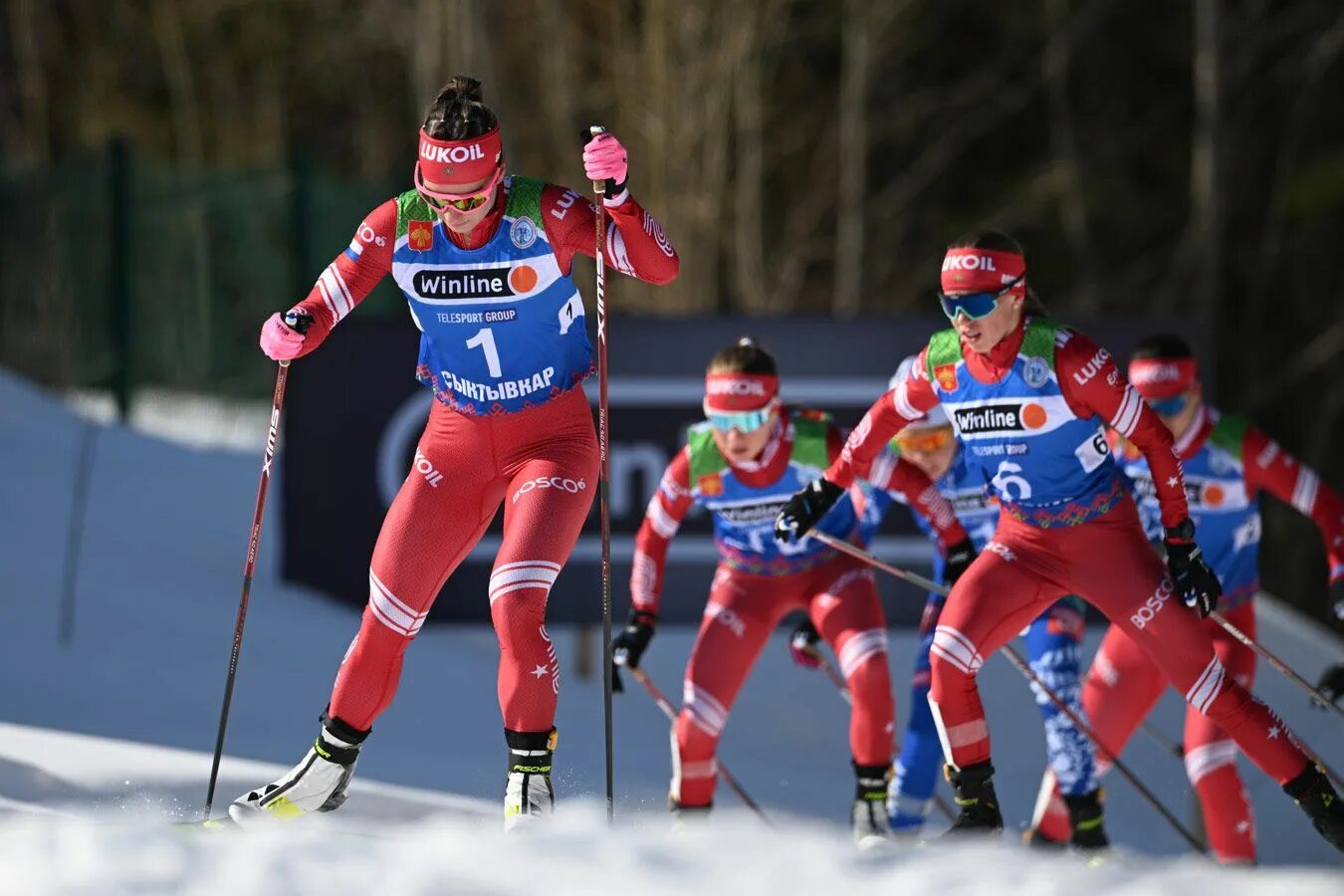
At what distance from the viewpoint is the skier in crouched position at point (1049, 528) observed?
19.5 feet

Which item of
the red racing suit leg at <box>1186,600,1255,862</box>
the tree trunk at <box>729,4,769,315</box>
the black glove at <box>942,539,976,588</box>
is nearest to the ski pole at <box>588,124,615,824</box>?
the black glove at <box>942,539,976,588</box>

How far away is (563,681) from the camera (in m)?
10.5

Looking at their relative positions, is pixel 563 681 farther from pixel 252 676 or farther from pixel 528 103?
pixel 528 103

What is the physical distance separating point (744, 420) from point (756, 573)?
704 millimetres

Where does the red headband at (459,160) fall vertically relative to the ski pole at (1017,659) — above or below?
above

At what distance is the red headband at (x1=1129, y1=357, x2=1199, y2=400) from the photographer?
24.4 feet

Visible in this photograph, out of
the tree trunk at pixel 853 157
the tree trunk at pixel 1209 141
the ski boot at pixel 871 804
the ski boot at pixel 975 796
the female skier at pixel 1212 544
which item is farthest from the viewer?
the tree trunk at pixel 853 157

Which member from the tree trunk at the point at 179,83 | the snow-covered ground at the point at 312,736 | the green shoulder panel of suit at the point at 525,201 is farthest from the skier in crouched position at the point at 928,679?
the tree trunk at the point at 179,83

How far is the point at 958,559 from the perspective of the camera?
7047 millimetres

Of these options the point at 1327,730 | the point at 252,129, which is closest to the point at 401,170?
the point at 1327,730

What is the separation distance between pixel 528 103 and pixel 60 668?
17.3 meters

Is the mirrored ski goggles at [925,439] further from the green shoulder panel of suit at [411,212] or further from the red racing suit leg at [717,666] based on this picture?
the green shoulder panel of suit at [411,212]

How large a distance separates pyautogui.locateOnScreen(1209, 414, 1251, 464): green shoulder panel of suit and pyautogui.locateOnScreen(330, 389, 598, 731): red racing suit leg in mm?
2916

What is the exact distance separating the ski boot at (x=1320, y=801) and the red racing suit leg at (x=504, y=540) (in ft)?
8.00
